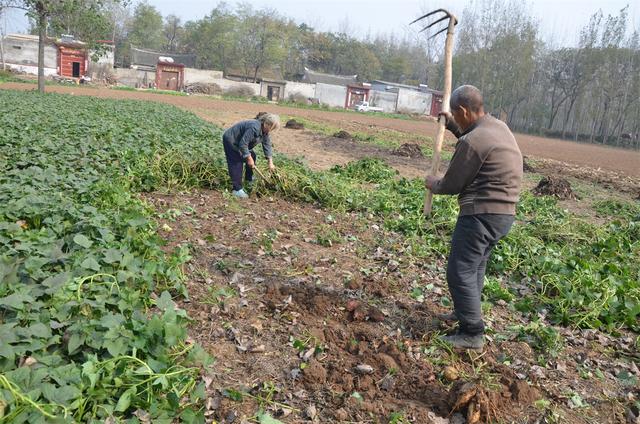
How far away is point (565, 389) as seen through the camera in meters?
3.51

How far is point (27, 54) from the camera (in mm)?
55562

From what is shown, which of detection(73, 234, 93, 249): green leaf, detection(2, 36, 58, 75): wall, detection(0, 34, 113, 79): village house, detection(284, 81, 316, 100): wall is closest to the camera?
detection(73, 234, 93, 249): green leaf

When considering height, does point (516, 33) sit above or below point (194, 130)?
above

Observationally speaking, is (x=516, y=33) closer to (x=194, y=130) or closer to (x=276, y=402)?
(x=194, y=130)

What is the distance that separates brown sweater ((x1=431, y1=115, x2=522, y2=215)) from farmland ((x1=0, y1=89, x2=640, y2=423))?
1.16m

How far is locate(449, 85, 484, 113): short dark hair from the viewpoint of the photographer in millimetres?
3559

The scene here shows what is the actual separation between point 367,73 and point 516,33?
28.9 metres

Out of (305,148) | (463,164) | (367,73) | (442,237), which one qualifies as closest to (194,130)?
(305,148)

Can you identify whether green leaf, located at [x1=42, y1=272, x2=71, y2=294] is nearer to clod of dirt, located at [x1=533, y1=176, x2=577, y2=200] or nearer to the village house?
clod of dirt, located at [x1=533, y1=176, x2=577, y2=200]

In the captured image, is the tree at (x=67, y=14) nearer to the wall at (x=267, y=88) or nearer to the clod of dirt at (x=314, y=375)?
the clod of dirt at (x=314, y=375)

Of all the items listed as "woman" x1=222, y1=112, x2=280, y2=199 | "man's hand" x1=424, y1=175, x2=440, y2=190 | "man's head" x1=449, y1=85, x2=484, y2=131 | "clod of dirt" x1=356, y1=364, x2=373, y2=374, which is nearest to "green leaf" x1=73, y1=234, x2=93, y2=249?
"clod of dirt" x1=356, y1=364, x2=373, y2=374

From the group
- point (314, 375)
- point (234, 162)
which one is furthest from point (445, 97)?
point (234, 162)

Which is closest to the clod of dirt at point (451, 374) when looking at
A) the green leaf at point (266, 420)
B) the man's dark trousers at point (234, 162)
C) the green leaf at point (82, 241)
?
the green leaf at point (266, 420)

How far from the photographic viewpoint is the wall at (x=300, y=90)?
63219 millimetres
